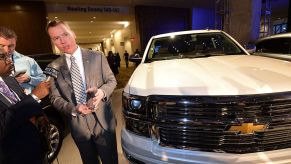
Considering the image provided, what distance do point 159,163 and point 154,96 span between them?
51 centimetres

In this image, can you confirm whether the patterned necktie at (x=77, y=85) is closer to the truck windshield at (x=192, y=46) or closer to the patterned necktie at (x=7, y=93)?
the patterned necktie at (x=7, y=93)

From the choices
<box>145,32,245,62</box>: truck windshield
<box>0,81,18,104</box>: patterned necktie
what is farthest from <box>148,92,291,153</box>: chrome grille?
<box>145,32,245,62</box>: truck windshield

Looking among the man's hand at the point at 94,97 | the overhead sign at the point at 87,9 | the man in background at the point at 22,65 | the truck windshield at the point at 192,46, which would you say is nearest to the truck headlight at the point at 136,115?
the man's hand at the point at 94,97

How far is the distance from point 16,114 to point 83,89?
62 centimetres

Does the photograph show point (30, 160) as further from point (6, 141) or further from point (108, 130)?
point (108, 130)

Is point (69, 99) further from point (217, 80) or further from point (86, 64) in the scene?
point (217, 80)

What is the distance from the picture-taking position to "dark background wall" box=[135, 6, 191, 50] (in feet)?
56.3

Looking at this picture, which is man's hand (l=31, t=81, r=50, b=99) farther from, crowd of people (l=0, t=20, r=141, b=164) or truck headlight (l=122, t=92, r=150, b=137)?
truck headlight (l=122, t=92, r=150, b=137)

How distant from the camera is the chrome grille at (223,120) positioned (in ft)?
4.93

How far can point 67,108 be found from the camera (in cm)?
189

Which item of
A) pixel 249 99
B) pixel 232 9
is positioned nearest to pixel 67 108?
pixel 249 99

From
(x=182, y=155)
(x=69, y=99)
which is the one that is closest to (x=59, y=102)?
(x=69, y=99)

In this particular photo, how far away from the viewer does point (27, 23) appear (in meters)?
12.4

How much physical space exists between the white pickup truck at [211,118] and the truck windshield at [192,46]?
125 centimetres
